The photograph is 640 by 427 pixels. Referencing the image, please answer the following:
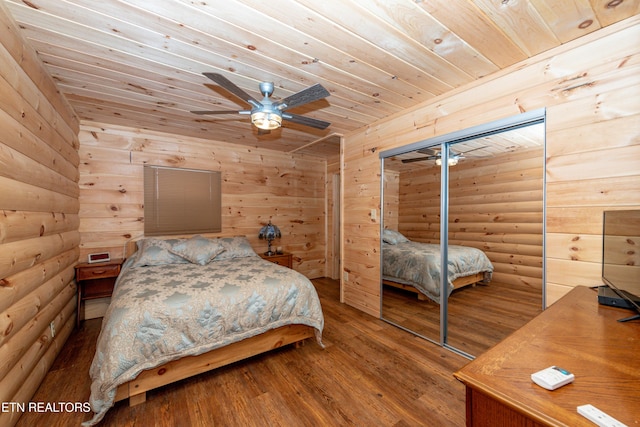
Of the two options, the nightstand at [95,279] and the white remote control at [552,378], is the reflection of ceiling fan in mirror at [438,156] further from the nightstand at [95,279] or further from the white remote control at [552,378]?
the nightstand at [95,279]

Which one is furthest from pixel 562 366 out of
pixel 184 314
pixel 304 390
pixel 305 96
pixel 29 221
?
pixel 29 221

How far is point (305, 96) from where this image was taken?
190 cm

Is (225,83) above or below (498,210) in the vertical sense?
above

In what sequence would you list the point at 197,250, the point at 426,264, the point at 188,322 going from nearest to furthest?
the point at 188,322
the point at 426,264
the point at 197,250

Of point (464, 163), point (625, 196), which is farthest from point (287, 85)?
point (625, 196)

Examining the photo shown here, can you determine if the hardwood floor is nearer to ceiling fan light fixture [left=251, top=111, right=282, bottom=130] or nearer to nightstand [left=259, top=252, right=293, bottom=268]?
nightstand [left=259, top=252, right=293, bottom=268]

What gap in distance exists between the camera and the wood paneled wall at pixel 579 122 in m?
1.53

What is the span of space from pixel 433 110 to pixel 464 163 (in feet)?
2.03

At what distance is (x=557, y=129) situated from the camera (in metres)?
1.80

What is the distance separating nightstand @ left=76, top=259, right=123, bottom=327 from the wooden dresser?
141 inches

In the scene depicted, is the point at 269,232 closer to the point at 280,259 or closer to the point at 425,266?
the point at 280,259

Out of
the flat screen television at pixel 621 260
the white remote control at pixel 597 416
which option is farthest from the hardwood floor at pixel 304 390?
the white remote control at pixel 597 416

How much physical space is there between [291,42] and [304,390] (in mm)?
2458

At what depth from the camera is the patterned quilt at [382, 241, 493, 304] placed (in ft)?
7.87
